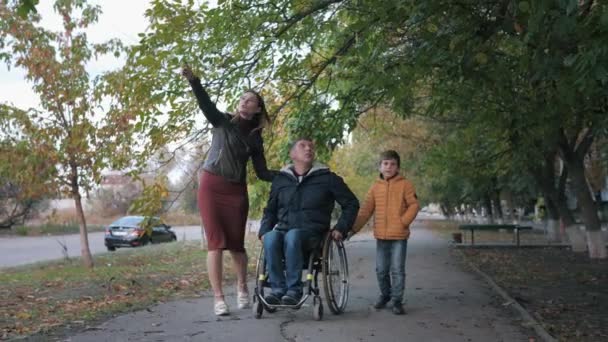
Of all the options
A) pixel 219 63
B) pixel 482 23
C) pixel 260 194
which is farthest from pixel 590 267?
pixel 219 63

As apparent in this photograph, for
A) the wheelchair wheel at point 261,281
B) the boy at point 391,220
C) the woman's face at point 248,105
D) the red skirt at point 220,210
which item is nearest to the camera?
the wheelchair wheel at point 261,281

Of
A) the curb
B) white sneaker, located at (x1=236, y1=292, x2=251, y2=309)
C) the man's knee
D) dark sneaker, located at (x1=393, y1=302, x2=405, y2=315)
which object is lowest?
the curb

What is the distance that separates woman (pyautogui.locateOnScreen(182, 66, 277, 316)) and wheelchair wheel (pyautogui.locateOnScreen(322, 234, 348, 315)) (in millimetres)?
833

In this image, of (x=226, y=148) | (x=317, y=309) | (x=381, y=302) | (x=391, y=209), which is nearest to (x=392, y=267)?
(x=381, y=302)

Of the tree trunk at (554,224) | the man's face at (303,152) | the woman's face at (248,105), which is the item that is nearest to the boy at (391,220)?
the man's face at (303,152)

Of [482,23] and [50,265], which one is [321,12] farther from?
[50,265]

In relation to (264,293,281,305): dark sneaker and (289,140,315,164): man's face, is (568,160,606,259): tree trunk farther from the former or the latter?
(264,293,281,305): dark sneaker

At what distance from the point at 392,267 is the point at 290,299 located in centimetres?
133

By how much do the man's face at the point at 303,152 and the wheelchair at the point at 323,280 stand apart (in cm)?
74

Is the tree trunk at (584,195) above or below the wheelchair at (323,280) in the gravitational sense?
above

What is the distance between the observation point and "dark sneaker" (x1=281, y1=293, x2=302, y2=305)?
251 inches

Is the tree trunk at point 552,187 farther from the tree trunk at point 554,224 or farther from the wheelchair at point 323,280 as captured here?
the wheelchair at point 323,280

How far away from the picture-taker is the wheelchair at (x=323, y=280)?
643 cm

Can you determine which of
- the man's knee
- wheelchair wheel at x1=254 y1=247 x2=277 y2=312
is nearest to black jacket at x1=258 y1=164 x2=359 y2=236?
the man's knee
